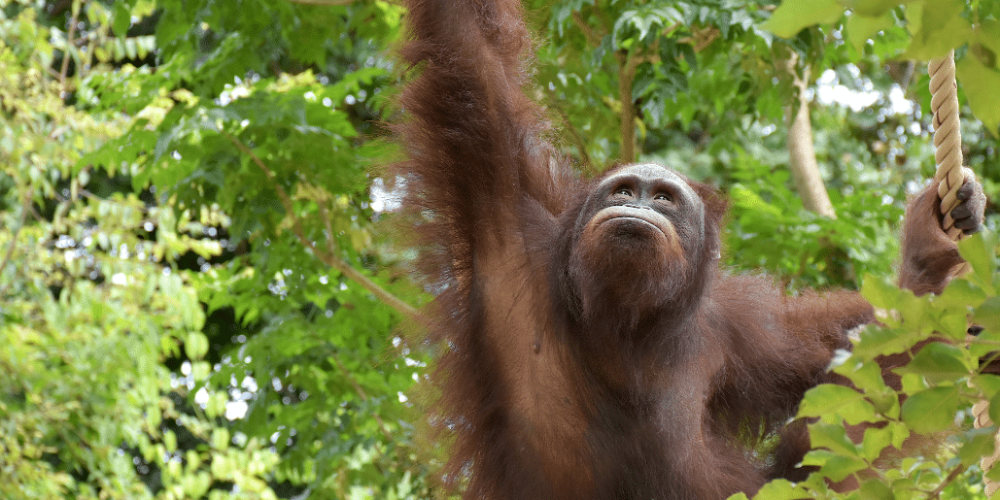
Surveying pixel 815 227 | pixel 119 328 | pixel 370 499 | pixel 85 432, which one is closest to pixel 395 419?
pixel 370 499

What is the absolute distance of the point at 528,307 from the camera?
2.63 m

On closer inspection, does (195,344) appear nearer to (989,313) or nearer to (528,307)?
(528,307)

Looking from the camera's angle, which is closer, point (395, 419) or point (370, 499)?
point (395, 419)

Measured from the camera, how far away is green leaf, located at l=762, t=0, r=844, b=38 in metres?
0.96

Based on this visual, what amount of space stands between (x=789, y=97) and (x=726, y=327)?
1500 millimetres

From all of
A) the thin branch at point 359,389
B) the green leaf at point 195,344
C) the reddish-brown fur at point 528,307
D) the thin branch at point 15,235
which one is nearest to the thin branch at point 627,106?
the reddish-brown fur at point 528,307

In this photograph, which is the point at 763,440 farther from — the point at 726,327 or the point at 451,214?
the point at 451,214

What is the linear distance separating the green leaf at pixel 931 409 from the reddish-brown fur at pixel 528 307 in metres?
1.30

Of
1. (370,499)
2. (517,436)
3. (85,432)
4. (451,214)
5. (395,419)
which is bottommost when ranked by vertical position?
(85,432)

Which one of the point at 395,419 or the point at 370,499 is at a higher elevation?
Result: the point at 395,419

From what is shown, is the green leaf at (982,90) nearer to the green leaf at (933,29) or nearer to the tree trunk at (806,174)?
the green leaf at (933,29)

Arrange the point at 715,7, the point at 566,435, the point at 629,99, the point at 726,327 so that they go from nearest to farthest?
1. the point at 566,435
2. the point at 726,327
3. the point at 715,7
4. the point at 629,99

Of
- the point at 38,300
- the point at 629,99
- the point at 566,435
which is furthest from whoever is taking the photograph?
the point at 38,300

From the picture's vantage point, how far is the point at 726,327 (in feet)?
9.74
